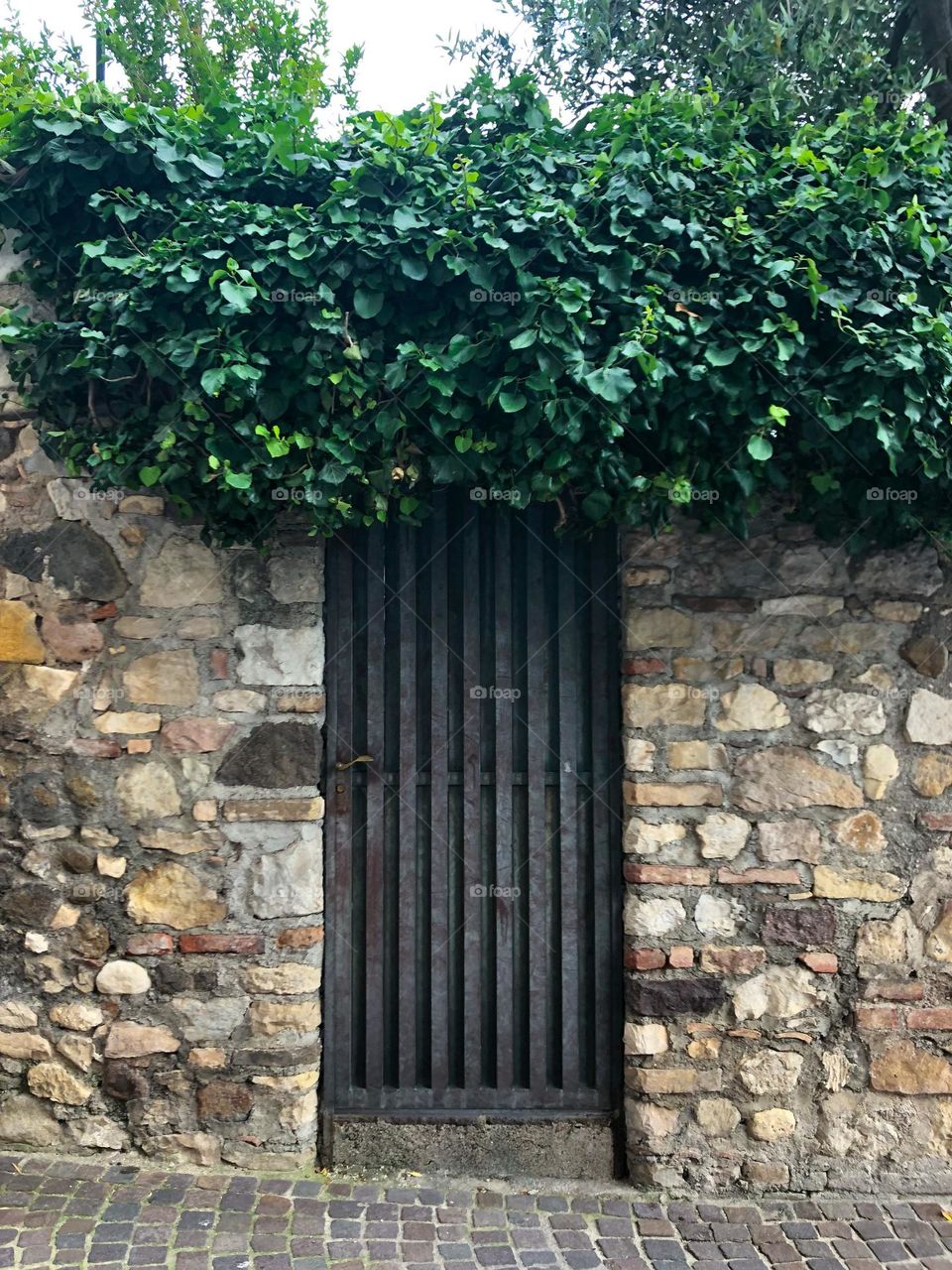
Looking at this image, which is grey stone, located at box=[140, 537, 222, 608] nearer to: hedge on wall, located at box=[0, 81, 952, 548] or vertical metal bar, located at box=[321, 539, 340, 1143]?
hedge on wall, located at box=[0, 81, 952, 548]

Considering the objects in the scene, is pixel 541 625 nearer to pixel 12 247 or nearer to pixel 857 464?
pixel 857 464

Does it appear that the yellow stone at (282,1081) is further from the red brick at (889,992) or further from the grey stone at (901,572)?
the grey stone at (901,572)

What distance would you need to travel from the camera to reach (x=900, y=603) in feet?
10.8

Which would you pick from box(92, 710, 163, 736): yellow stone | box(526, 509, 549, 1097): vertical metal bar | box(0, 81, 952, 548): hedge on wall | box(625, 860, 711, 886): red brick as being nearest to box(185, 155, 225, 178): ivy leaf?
box(0, 81, 952, 548): hedge on wall

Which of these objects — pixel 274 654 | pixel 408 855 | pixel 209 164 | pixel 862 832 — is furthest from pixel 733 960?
pixel 209 164

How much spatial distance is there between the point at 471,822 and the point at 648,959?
0.77m

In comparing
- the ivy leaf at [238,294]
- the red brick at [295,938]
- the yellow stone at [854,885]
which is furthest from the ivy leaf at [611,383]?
the red brick at [295,938]

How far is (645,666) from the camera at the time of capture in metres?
3.26

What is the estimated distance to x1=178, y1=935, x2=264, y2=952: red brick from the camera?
318cm

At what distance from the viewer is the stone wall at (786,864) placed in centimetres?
320

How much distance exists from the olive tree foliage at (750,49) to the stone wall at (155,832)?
290 centimetres

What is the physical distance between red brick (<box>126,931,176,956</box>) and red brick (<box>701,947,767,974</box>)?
183 centimetres

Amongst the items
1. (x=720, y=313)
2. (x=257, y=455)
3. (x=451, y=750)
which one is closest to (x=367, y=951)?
(x=451, y=750)

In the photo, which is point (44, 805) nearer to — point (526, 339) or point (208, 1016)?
point (208, 1016)
